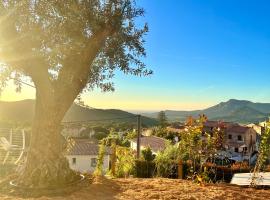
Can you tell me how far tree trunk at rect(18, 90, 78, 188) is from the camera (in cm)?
961

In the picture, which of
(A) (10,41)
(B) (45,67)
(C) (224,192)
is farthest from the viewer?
(B) (45,67)

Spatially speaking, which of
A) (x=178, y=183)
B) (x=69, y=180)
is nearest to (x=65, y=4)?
(x=69, y=180)

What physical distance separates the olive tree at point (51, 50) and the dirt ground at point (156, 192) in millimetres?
1061

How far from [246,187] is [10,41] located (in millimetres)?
7556

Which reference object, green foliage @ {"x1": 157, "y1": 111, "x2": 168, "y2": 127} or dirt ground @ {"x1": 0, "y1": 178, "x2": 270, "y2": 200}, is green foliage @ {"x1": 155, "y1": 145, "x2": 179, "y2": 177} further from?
green foliage @ {"x1": 157, "y1": 111, "x2": 168, "y2": 127}

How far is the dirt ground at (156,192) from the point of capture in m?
8.42

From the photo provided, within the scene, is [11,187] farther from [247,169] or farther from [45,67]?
[247,169]

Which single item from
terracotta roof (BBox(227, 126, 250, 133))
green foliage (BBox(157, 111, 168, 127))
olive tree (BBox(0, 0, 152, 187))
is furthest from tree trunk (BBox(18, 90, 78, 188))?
green foliage (BBox(157, 111, 168, 127))

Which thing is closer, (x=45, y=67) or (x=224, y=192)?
(x=224, y=192)

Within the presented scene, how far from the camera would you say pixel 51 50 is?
33.7ft

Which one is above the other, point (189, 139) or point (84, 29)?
point (84, 29)

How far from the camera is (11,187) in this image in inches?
371

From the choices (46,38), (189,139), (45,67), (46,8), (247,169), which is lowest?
(247,169)

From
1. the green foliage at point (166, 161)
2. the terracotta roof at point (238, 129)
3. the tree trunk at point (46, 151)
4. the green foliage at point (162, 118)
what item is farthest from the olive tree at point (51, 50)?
the green foliage at point (162, 118)
